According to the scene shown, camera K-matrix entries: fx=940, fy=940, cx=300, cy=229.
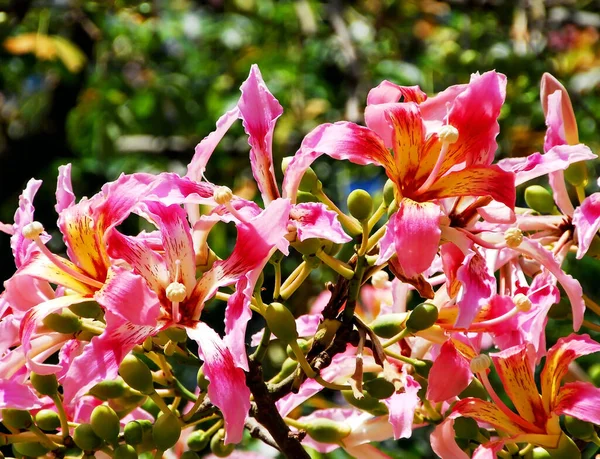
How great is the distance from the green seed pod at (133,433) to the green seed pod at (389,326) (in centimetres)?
33

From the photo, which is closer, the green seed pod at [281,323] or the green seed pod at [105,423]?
the green seed pod at [281,323]

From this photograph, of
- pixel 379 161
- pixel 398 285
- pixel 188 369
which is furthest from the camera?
pixel 188 369

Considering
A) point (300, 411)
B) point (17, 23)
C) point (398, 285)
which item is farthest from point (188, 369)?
point (17, 23)

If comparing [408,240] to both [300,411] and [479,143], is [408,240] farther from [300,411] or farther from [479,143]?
[300,411]

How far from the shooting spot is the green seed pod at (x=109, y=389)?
3.92 feet

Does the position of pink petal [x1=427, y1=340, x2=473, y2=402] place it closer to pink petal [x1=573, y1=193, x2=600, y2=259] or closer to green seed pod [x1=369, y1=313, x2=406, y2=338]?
green seed pod [x1=369, y1=313, x2=406, y2=338]

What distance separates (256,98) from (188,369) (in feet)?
3.40

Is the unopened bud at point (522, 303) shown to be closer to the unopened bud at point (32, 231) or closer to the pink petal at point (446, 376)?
the pink petal at point (446, 376)

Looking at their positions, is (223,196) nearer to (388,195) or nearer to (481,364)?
(388,195)

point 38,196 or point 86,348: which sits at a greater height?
point 86,348

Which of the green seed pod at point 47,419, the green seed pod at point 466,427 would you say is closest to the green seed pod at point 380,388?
the green seed pod at point 466,427

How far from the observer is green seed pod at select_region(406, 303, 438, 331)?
1123 mm

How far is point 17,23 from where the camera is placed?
10.7ft

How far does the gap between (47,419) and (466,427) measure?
55 cm
